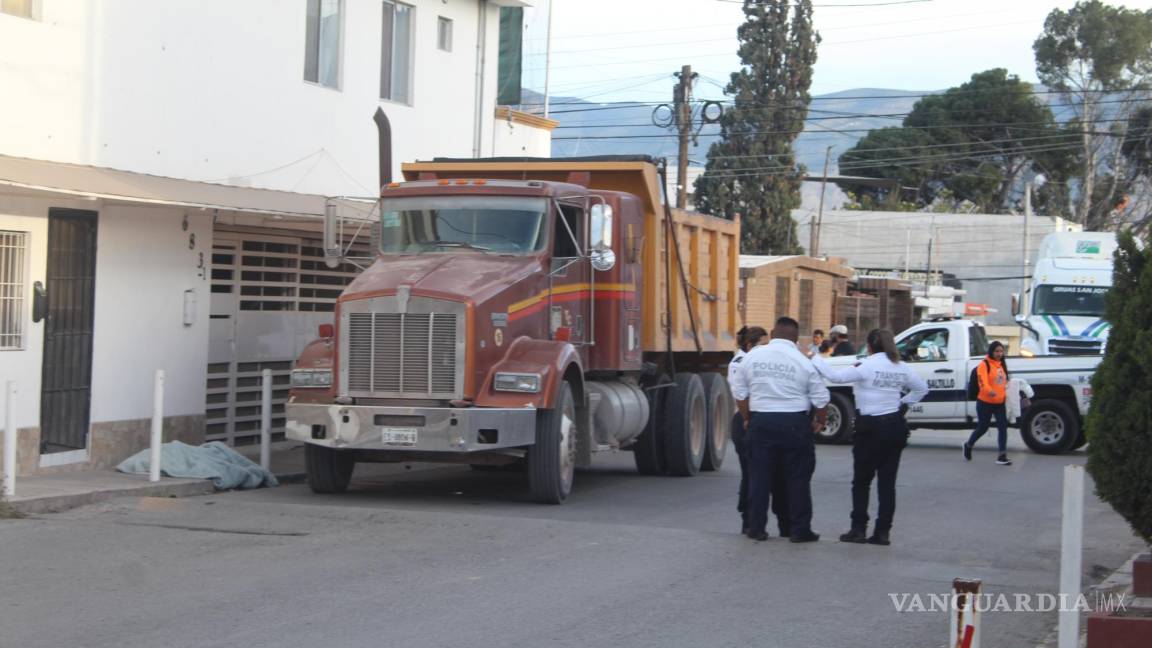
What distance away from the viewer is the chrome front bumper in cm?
1246

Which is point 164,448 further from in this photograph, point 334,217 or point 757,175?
point 757,175

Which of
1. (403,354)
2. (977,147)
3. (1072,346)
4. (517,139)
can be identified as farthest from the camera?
(977,147)

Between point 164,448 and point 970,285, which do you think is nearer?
point 164,448

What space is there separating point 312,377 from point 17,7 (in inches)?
197

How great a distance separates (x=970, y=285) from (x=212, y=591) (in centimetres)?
6224

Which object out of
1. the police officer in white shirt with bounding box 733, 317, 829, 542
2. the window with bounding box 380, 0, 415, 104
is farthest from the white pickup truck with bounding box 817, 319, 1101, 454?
the police officer in white shirt with bounding box 733, 317, 829, 542

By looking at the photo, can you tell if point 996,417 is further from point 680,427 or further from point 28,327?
point 28,327

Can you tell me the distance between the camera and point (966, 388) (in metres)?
22.7

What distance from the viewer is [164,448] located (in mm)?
14711

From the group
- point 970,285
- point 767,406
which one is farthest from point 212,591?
point 970,285

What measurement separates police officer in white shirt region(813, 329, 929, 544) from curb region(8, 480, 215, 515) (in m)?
6.60

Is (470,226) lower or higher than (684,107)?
lower

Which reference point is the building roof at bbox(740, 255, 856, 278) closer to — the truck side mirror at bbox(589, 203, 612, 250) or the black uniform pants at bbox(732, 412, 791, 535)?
the truck side mirror at bbox(589, 203, 612, 250)

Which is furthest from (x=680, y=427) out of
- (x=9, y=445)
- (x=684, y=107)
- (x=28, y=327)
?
(x=684, y=107)
